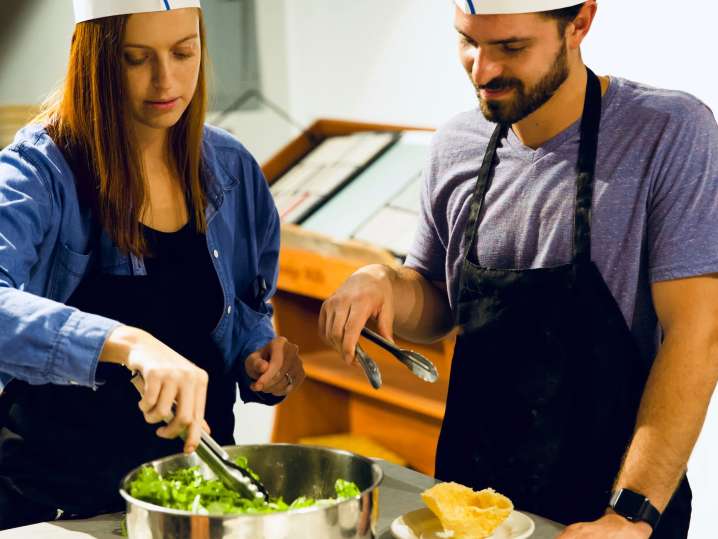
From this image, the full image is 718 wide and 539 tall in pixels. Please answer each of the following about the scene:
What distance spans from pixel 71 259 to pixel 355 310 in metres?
0.55

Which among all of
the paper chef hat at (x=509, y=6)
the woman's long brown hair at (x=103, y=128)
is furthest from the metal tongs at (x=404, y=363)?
the paper chef hat at (x=509, y=6)

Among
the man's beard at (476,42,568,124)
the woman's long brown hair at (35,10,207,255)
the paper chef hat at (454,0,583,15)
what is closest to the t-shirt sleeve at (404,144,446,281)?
the man's beard at (476,42,568,124)

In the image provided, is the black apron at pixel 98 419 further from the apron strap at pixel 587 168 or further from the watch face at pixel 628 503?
the watch face at pixel 628 503

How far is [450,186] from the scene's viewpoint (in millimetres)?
2305

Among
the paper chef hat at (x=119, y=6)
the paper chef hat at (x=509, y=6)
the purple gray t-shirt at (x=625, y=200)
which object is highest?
the paper chef hat at (x=509, y=6)

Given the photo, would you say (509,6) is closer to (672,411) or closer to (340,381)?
(672,411)

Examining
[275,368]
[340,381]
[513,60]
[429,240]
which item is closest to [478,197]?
[429,240]

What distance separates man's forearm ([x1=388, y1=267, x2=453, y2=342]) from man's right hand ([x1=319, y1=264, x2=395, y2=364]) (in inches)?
1.9

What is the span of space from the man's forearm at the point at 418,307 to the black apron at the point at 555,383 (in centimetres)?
15

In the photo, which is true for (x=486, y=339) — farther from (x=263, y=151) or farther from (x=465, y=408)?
(x=263, y=151)

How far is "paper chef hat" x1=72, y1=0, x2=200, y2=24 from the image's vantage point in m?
2.01

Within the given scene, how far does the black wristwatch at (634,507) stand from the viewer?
5.80ft

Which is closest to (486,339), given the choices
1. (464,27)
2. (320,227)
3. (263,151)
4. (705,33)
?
(464,27)

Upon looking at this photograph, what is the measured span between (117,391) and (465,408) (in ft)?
2.31
